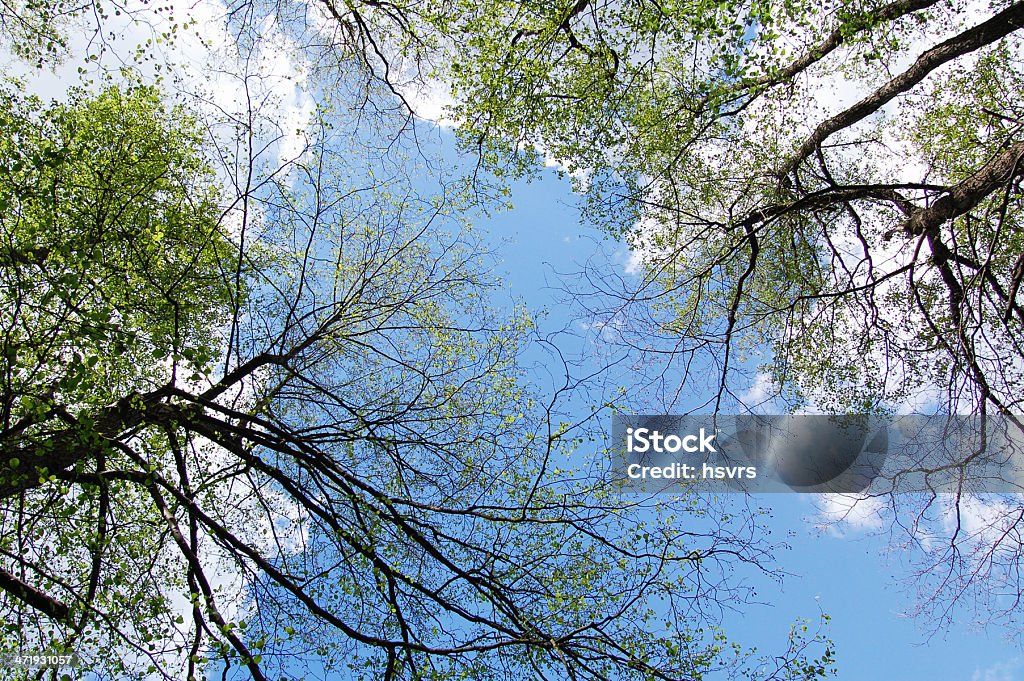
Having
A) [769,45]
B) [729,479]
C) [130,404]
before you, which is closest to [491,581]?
[729,479]

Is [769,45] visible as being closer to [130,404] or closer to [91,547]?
[130,404]

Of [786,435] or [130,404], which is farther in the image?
[786,435]

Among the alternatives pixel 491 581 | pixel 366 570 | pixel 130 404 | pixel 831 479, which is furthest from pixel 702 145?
pixel 130 404

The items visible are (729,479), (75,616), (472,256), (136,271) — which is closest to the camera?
(75,616)

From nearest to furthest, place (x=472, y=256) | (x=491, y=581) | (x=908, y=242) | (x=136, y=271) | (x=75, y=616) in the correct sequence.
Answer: (x=75, y=616) < (x=136, y=271) < (x=491, y=581) < (x=908, y=242) < (x=472, y=256)

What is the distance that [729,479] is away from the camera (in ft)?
27.6

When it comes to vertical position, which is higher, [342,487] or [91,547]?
[342,487]

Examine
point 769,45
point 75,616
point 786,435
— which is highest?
point 769,45

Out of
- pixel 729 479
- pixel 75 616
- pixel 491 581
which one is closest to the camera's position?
pixel 75 616

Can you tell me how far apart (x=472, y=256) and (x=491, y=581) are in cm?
432

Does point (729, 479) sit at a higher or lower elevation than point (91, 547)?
higher

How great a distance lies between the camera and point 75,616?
544cm

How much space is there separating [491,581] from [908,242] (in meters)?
6.35

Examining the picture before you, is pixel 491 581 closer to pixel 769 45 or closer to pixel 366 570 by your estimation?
pixel 366 570
